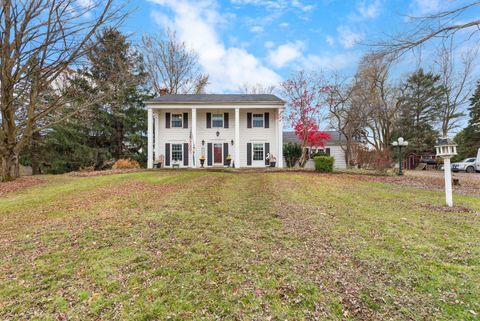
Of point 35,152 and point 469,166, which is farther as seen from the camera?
point 35,152

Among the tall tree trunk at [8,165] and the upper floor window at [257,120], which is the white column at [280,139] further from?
the tall tree trunk at [8,165]

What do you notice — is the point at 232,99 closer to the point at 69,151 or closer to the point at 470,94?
the point at 69,151

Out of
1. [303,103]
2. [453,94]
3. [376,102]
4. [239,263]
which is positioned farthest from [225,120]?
[453,94]

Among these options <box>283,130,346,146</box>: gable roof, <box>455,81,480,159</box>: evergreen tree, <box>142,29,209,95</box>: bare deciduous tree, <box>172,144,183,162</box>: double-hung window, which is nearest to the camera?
<box>172,144,183,162</box>: double-hung window

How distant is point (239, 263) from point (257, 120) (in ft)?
52.5

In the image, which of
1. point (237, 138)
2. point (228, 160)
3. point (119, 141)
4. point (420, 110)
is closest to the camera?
point (237, 138)

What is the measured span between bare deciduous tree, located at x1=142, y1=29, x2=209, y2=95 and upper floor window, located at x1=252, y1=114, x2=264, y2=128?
1130 cm

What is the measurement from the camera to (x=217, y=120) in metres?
18.3

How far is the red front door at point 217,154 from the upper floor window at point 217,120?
1.55 meters

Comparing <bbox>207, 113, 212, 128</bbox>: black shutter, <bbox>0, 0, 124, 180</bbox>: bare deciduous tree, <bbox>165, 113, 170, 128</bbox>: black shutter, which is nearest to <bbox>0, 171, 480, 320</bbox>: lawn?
<bbox>0, 0, 124, 180</bbox>: bare deciduous tree

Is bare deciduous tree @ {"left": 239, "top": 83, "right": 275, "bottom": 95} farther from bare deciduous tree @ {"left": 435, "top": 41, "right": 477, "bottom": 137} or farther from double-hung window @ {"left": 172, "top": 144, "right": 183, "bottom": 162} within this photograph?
bare deciduous tree @ {"left": 435, "top": 41, "right": 477, "bottom": 137}

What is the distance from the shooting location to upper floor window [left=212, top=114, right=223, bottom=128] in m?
18.2

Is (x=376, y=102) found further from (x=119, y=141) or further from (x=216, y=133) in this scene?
(x=119, y=141)

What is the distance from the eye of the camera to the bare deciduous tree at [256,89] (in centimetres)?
2805
